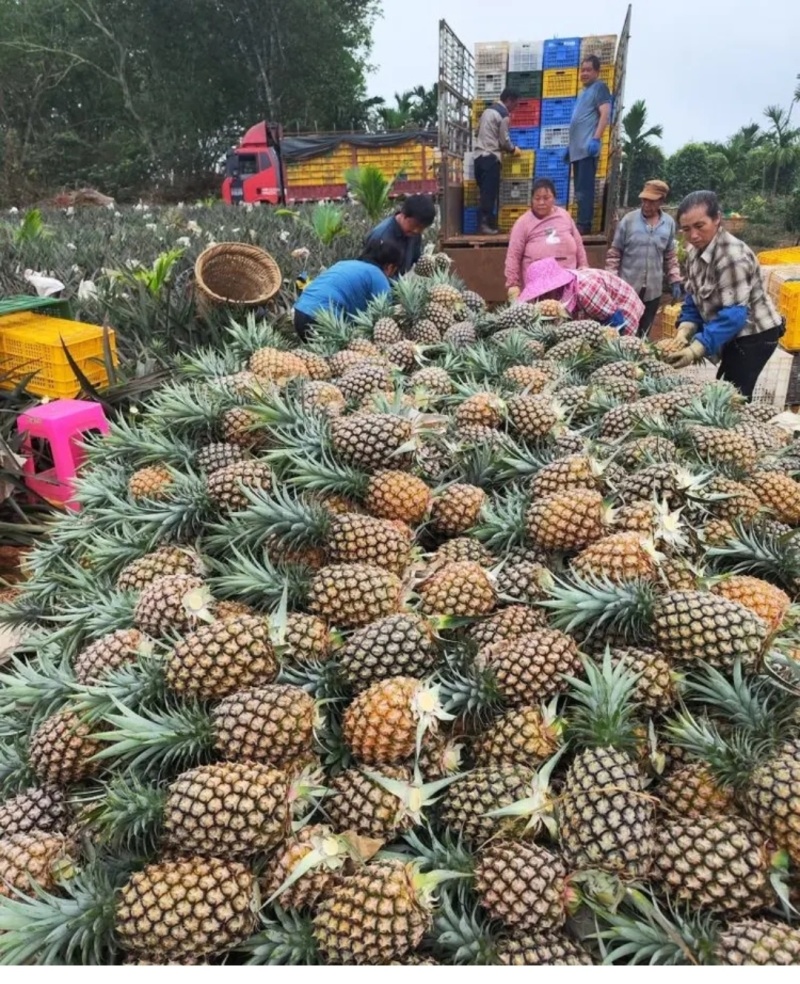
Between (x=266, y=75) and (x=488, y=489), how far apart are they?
38122 millimetres

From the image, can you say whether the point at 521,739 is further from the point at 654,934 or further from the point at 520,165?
the point at 520,165

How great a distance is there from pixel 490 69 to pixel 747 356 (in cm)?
649

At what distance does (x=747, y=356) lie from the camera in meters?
5.15

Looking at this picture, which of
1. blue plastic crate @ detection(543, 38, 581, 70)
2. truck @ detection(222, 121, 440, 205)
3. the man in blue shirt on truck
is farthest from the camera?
truck @ detection(222, 121, 440, 205)

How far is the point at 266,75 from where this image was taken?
3447 centimetres

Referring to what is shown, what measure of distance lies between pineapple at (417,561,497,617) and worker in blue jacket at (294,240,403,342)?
120 inches

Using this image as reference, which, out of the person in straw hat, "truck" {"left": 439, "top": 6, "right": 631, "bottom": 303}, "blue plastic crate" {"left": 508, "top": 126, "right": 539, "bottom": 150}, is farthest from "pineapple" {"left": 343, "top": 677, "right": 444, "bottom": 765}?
"blue plastic crate" {"left": 508, "top": 126, "right": 539, "bottom": 150}

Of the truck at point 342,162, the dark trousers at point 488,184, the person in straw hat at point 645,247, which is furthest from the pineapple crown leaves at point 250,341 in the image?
the truck at point 342,162

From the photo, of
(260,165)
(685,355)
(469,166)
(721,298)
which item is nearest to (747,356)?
(721,298)

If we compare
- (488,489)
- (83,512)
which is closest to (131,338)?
(83,512)

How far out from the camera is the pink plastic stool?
472 cm

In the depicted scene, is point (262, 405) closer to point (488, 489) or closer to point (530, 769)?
point (488, 489)

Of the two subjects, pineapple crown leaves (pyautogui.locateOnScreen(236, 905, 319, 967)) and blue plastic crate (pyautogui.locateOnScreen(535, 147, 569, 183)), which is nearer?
pineapple crown leaves (pyautogui.locateOnScreen(236, 905, 319, 967))

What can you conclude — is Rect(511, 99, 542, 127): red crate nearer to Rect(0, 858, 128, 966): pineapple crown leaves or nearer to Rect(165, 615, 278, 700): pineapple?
Rect(165, 615, 278, 700): pineapple
